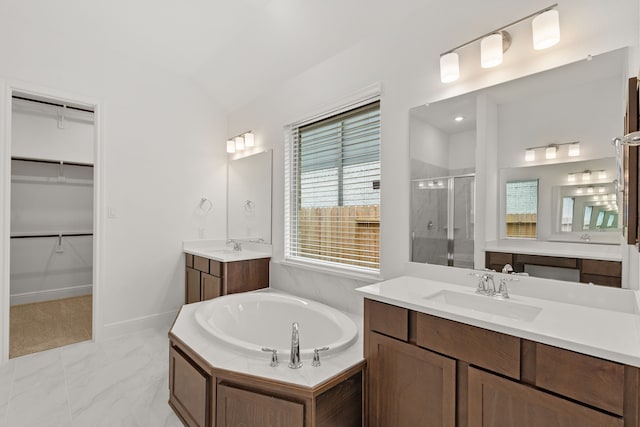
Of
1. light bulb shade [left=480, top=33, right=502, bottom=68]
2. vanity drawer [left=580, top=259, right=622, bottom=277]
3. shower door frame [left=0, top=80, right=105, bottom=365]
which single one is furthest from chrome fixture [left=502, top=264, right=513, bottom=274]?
shower door frame [left=0, top=80, right=105, bottom=365]

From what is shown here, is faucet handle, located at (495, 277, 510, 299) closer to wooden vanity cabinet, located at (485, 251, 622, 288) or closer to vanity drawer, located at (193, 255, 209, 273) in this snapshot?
wooden vanity cabinet, located at (485, 251, 622, 288)

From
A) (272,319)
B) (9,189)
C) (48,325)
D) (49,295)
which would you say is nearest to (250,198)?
(272,319)

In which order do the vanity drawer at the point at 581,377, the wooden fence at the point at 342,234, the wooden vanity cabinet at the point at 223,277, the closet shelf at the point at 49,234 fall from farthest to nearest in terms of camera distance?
the closet shelf at the point at 49,234, the wooden vanity cabinet at the point at 223,277, the wooden fence at the point at 342,234, the vanity drawer at the point at 581,377

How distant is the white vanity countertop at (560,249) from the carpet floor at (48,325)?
11.8ft

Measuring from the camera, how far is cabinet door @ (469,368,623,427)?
3.32 feet

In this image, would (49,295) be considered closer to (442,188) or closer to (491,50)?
(442,188)

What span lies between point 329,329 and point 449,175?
4.14 ft

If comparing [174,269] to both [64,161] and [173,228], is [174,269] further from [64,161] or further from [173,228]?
[64,161]

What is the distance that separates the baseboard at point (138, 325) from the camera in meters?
3.06

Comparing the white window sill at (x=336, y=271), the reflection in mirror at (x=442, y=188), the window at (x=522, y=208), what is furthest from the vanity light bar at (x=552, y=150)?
the white window sill at (x=336, y=271)

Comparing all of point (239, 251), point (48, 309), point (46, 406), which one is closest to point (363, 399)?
point (46, 406)

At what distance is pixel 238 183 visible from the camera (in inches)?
145

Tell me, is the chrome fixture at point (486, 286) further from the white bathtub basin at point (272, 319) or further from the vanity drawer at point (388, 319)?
the white bathtub basin at point (272, 319)

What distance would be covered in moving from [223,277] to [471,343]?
222 cm
